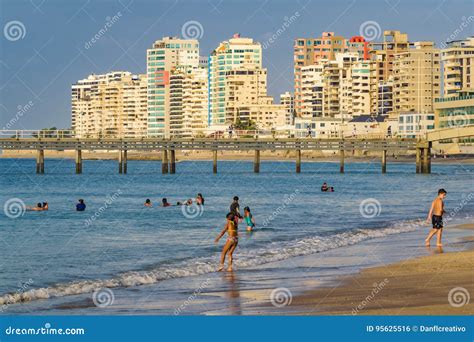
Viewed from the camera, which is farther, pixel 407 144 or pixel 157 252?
pixel 407 144

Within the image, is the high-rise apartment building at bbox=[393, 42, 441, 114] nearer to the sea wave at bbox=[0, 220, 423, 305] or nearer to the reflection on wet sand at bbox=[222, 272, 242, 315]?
the sea wave at bbox=[0, 220, 423, 305]

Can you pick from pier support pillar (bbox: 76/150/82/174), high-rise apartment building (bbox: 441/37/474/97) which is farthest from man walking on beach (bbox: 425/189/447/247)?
high-rise apartment building (bbox: 441/37/474/97)

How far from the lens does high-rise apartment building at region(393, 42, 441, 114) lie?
18688cm

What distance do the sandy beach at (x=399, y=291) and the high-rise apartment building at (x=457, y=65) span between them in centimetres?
16116

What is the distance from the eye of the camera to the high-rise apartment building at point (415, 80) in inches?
7357

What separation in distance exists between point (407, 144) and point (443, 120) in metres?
47.4

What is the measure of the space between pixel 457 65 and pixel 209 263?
16457 cm

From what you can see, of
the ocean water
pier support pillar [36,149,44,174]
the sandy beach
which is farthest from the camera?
pier support pillar [36,149,44,174]

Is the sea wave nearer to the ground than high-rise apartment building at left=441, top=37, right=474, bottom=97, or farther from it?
nearer to the ground

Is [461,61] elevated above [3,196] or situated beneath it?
elevated above

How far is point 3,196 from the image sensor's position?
6397 cm

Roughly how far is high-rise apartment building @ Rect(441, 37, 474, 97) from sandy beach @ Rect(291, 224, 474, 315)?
161160 millimetres

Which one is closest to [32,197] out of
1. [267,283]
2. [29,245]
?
[29,245]
